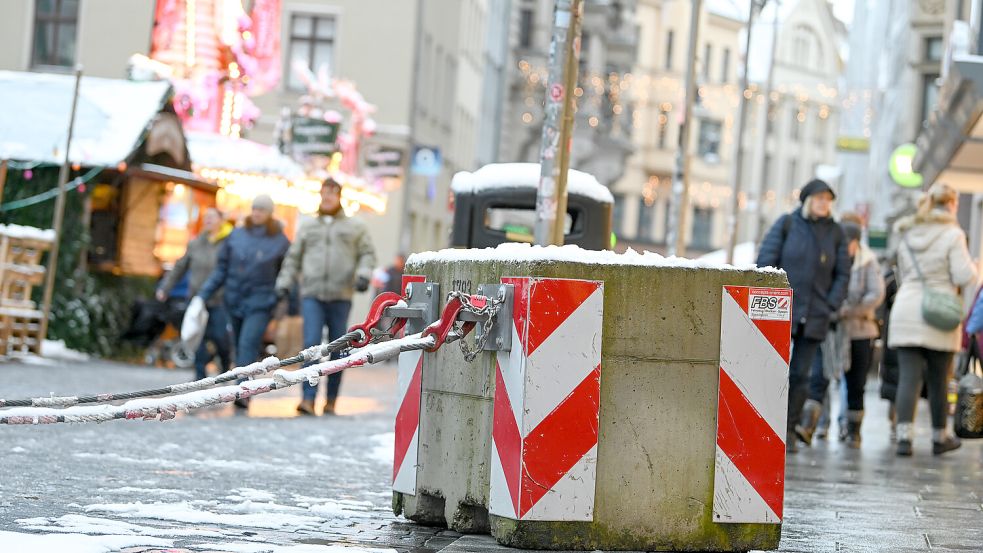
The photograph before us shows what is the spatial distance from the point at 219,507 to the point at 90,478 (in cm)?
124

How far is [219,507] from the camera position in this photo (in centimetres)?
812

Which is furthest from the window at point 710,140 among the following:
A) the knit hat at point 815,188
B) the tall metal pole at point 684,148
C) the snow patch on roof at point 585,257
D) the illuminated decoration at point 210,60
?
the snow patch on roof at point 585,257

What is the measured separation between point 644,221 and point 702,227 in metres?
4.89

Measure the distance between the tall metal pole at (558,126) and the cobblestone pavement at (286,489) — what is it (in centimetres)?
178

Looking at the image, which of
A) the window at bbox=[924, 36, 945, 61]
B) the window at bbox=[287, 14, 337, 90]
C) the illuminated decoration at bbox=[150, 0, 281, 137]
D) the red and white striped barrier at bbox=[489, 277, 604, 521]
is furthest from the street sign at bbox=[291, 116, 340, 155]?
the red and white striped barrier at bbox=[489, 277, 604, 521]

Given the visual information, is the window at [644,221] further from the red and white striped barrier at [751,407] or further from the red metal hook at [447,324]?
the red metal hook at [447,324]

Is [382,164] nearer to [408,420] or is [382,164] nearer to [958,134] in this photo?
[958,134]

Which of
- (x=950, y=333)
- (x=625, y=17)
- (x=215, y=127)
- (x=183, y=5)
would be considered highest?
(x=625, y=17)

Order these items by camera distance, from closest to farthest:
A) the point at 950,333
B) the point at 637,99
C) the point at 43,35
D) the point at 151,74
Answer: the point at 950,333 < the point at 151,74 < the point at 43,35 < the point at 637,99

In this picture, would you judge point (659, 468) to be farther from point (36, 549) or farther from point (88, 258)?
point (88, 258)

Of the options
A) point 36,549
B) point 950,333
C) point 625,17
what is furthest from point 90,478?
point 625,17

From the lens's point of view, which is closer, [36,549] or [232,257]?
[36,549]

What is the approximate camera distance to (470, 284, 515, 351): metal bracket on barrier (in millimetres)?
7023

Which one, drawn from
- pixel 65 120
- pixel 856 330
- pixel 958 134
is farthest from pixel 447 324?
pixel 65 120
